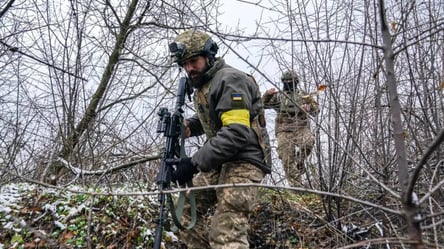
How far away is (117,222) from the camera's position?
3.83 m

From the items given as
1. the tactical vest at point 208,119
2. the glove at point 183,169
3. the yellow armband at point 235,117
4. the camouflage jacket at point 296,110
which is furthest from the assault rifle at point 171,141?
the camouflage jacket at point 296,110

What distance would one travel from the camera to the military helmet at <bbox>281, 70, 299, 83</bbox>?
341 cm

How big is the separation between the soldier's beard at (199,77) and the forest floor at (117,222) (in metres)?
1.28

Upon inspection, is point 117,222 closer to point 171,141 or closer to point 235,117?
point 171,141

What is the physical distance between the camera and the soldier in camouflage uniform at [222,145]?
258 cm

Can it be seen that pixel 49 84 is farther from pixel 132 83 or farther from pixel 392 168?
pixel 392 168

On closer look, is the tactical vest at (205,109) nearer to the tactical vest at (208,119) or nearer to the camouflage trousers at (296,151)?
the tactical vest at (208,119)

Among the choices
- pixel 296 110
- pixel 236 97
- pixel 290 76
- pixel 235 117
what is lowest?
pixel 235 117

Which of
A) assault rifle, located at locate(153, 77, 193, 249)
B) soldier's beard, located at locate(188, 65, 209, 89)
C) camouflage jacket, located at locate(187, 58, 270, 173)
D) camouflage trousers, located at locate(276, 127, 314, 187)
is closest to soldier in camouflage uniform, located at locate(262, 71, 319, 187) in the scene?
camouflage trousers, located at locate(276, 127, 314, 187)

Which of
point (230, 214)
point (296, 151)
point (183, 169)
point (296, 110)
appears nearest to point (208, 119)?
point (183, 169)

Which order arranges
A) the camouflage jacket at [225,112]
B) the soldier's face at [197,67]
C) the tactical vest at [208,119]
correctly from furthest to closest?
the soldier's face at [197,67], the tactical vest at [208,119], the camouflage jacket at [225,112]

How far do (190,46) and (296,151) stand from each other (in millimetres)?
1440

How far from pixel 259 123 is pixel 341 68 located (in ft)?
2.83

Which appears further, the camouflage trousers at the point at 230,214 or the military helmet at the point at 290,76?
the military helmet at the point at 290,76
